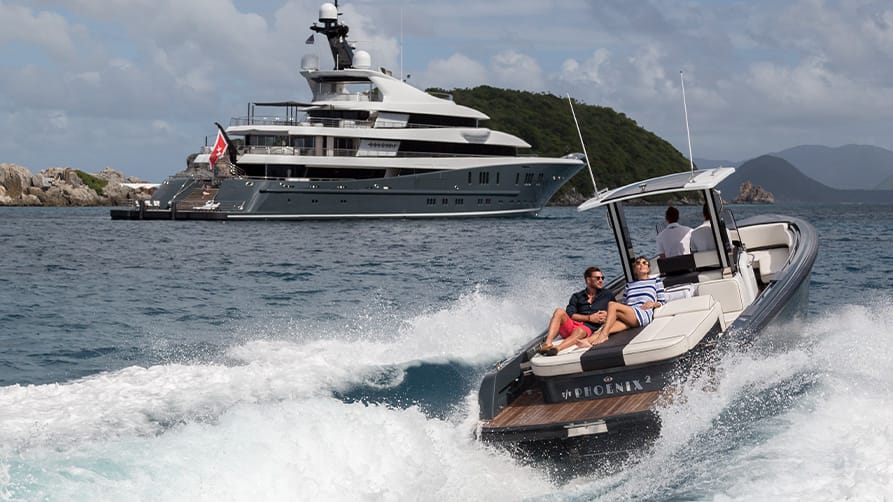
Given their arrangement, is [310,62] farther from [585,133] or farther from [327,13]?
[585,133]

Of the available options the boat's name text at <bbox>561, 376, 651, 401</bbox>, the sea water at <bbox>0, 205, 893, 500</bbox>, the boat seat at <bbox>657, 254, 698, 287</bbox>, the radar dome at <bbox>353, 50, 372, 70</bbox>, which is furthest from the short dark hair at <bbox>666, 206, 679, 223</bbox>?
the radar dome at <bbox>353, 50, 372, 70</bbox>

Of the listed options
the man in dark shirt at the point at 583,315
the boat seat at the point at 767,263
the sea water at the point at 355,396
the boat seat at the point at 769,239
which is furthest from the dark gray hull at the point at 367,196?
the man in dark shirt at the point at 583,315

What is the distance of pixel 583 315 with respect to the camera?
8.86 metres

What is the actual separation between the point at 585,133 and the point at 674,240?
376 feet

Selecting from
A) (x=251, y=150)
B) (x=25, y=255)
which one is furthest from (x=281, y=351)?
(x=251, y=150)

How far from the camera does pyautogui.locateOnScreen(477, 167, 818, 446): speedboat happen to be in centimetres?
724

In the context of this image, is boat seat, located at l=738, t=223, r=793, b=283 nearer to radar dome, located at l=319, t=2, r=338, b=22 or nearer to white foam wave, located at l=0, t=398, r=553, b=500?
white foam wave, located at l=0, t=398, r=553, b=500

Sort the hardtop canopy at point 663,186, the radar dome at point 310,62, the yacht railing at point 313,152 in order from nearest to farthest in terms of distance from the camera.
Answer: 1. the hardtop canopy at point 663,186
2. the yacht railing at point 313,152
3. the radar dome at point 310,62

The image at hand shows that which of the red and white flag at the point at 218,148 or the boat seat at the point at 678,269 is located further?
the red and white flag at the point at 218,148

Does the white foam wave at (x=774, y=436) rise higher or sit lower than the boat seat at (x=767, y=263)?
lower

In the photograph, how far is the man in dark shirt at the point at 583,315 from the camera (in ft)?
27.7

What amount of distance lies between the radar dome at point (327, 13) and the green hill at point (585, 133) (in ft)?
184

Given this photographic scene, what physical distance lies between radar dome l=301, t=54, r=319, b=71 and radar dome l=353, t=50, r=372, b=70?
2.16 meters

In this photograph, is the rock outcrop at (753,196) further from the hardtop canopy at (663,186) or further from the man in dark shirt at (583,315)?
the man in dark shirt at (583,315)
